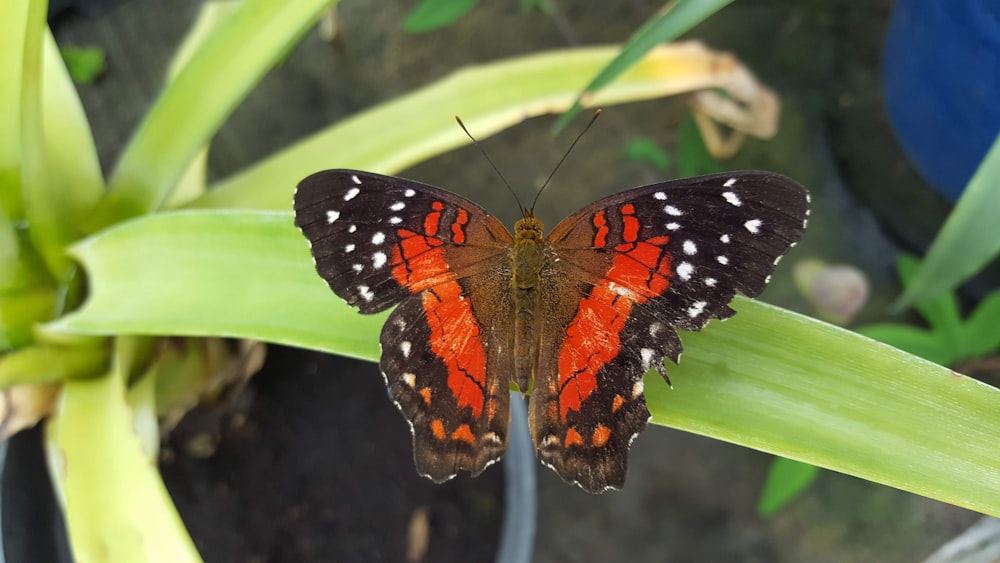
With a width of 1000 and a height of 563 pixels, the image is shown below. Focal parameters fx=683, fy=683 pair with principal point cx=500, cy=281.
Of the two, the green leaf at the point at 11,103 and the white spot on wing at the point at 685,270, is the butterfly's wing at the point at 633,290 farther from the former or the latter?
the green leaf at the point at 11,103

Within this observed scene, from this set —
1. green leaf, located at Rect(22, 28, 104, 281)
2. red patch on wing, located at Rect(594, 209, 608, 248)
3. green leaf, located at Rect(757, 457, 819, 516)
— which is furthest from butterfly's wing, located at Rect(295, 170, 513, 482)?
green leaf, located at Rect(757, 457, 819, 516)

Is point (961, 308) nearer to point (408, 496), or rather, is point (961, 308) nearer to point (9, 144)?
point (408, 496)

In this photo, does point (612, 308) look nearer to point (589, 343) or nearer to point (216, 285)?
point (589, 343)

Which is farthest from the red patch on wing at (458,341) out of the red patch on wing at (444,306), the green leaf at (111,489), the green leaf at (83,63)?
the green leaf at (83,63)

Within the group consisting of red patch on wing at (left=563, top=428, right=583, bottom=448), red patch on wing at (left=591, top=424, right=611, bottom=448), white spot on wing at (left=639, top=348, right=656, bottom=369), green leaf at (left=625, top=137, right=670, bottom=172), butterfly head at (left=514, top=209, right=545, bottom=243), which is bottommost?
green leaf at (left=625, top=137, right=670, bottom=172)

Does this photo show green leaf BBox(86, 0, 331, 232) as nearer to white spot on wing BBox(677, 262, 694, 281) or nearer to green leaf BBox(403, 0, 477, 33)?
green leaf BBox(403, 0, 477, 33)
